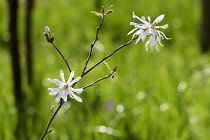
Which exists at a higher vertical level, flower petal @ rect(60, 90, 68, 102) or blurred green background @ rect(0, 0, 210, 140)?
blurred green background @ rect(0, 0, 210, 140)

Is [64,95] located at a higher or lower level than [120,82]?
lower

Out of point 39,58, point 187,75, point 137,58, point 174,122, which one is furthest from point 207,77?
point 39,58

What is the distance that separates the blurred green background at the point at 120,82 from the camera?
2.19m

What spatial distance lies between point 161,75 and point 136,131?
2.51 ft

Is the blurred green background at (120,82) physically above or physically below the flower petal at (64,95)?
above

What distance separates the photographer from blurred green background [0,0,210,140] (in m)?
2.19

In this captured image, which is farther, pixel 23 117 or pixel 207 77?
pixel 207 77

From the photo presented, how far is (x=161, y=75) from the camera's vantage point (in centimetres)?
287

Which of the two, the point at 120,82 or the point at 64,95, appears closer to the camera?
the point at 64,95

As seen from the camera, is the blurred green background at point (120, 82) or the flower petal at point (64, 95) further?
the blurred green background at point (120, 82)

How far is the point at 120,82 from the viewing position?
2836 mm

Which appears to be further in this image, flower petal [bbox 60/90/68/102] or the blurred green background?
the blurred green background

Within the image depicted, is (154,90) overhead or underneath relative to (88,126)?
overhead

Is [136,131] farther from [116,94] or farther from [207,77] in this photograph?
[207,77]
